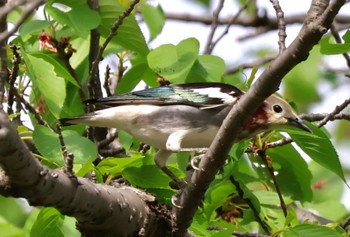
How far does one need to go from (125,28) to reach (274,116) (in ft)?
3.68

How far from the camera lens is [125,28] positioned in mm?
5680

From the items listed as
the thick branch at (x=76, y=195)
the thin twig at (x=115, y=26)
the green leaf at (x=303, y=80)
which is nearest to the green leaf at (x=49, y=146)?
the thick branch at (x=76, y=195)

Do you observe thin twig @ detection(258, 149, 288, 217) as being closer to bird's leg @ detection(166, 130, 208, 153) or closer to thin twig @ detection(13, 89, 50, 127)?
bird's leg @ detection(166, 130, 208, 153)

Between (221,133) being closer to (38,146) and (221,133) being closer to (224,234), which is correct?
(224,234)

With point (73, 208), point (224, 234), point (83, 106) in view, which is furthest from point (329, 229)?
point (83, 106)

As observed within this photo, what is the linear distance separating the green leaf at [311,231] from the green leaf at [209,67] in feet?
4.51

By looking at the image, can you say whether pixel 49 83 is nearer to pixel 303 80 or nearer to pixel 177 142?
pixel 177 142

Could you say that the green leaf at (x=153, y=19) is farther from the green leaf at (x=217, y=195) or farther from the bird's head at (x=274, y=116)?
the green leaf at (x=217, y=195)

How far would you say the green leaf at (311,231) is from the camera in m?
4.65

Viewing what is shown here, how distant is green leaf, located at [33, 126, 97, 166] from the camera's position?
14.4 ft

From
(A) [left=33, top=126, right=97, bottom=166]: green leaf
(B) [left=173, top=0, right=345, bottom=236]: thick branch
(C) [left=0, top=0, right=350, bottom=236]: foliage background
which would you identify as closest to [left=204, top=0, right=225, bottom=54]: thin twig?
(C) [left=0, top=0, right=350, bottom=236]: foliage background

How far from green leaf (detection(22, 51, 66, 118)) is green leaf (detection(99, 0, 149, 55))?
99cm

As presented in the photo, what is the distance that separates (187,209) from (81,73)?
191cm

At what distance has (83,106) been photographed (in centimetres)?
608
